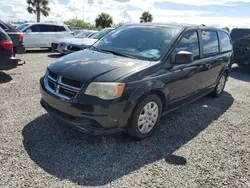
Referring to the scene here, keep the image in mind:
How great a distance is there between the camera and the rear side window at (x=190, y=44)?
379 cm

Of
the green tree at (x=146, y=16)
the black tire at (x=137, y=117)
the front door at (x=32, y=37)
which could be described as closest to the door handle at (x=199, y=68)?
the black tire at (x=137, y=117)

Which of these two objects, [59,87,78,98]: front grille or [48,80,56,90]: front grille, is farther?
[48,80,56,90]: front grille

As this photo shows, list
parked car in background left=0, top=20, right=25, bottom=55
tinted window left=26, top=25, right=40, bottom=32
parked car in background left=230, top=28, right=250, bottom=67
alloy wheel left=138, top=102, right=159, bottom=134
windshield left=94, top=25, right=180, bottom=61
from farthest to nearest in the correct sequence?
tinted window left=26, top=25, right=40, bottom=32, parked car in background left=230, top=28, right=250, bottom=67, parked car in background left=0, top=20, right=25, bottom=55, windshield left=94, top=25, right=180, bottom=61, alloy wheel left=138, top=102, right=159, bottom=134

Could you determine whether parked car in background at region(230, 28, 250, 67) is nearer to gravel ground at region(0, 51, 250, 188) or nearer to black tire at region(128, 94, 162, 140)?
gravel ground at region(0, 51, 250, 188)

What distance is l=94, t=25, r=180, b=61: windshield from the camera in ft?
→ 11.8

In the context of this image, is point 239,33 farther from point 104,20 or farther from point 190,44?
point 104,20

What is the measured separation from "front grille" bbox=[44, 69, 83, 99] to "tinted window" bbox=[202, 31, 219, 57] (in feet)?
9.03

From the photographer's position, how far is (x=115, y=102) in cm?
286

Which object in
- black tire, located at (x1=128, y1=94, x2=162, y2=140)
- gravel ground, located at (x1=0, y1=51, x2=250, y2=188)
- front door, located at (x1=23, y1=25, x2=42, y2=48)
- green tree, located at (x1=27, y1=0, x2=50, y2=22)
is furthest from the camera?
green tree, located at (x1=27, y1=0, x2=50, y2=22)

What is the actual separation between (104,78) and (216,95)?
12.6 feet

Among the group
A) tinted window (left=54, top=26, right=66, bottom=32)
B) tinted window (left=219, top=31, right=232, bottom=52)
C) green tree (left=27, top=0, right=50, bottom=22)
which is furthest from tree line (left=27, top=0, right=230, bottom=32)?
tinted window (left=219, top=31, right=232, bottom=52)

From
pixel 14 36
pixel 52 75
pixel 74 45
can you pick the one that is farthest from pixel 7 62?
pixel 74 45

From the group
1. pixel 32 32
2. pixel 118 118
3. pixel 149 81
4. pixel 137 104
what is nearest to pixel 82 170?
pixel 118 118

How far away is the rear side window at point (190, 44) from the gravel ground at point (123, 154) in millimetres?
1250
